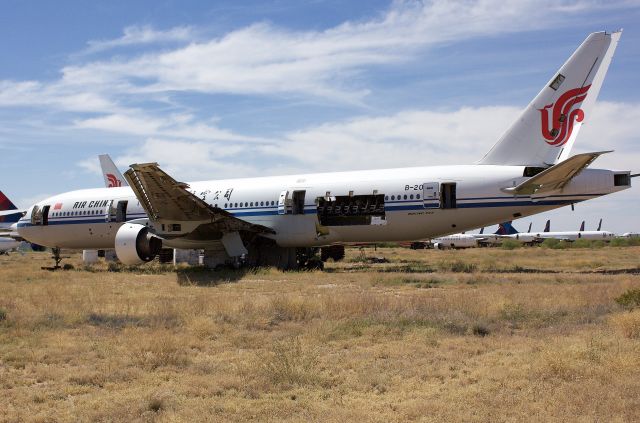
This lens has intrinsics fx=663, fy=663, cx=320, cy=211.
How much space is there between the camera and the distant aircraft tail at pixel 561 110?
23.0 m

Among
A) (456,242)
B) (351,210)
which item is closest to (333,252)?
(351,210)

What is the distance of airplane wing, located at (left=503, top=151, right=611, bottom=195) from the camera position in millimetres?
20625

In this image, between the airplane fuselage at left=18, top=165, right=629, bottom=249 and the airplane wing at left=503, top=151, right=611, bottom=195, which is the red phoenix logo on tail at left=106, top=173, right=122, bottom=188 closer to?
the airplane fuselage at left=18, top=165, right=629, bottom=249

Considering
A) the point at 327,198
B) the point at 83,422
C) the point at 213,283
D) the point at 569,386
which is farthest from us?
the point at 327,198

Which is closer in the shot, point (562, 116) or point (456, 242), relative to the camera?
point (562, 116)

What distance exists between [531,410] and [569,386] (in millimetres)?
968

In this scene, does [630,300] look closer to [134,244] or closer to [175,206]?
[175,206]

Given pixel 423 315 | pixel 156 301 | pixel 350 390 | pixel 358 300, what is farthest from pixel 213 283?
pixel 350 390

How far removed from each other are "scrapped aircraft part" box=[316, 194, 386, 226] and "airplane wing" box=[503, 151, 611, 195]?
5.02 metres

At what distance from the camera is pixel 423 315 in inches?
480

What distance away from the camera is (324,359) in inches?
347

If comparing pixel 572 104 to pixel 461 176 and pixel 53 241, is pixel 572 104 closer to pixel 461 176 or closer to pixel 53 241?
pixel 461 176

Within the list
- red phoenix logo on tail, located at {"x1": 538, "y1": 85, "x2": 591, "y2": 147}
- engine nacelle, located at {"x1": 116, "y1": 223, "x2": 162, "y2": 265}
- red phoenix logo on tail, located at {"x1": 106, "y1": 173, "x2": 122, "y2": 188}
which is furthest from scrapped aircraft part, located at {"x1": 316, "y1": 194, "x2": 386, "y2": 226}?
red phoenix logo on tail, located at {"x1": 106, "y1": 173, "x2": 122, "y2": 188}

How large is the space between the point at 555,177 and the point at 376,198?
22.8ft
